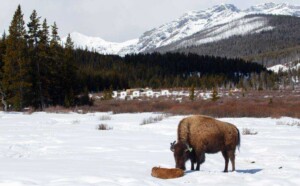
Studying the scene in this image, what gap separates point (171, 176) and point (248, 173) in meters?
1.93

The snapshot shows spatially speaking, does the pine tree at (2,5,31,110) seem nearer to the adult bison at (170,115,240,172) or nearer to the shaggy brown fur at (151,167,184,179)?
the adult bison at (170,115,240,172)

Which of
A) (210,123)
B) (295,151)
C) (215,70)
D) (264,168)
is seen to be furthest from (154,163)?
(215,70)

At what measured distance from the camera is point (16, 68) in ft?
113

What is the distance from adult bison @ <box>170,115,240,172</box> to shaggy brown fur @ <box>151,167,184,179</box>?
754 millimetres

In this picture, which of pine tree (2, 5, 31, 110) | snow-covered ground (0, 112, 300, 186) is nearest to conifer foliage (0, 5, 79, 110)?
pine tree (2, 5, 31, 110)

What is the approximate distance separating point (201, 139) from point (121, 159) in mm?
2387

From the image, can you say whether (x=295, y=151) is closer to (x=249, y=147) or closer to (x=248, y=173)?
(x=249, y=147)

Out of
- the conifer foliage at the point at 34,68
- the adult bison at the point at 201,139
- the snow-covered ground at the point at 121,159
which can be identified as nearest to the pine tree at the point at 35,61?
the conifer foliage at the point at 34,68

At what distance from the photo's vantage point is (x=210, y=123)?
9023 mm

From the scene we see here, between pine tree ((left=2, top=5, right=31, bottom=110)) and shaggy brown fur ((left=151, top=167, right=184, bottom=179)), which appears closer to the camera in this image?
shaggy brown fur ((left=151, top=167, right=184, bottom=179))

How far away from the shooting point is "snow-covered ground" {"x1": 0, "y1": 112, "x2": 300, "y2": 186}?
23.4ft

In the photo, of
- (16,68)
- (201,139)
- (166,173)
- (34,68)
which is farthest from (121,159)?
(34,68)

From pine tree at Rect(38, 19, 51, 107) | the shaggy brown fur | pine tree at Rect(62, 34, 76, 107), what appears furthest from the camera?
pine tree at Rect(62, 34, 76, 107)

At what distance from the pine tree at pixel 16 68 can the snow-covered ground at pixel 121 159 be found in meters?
17.9
